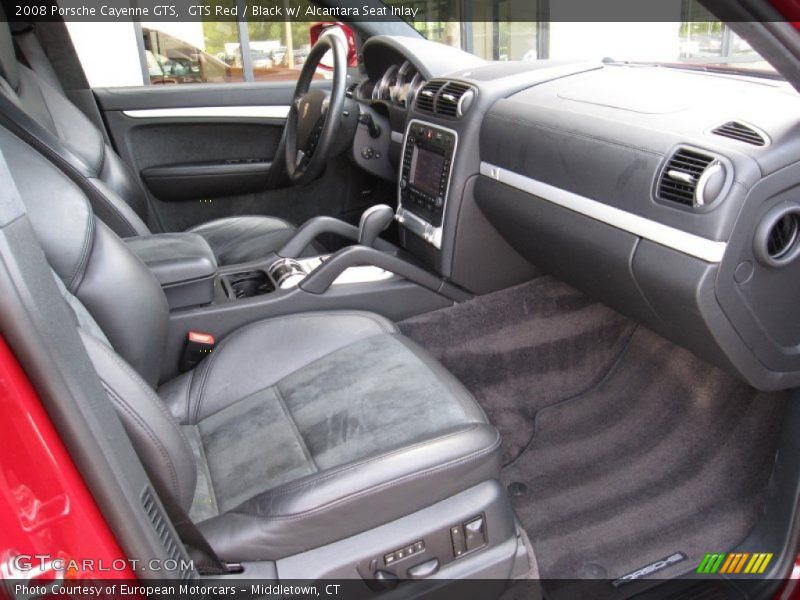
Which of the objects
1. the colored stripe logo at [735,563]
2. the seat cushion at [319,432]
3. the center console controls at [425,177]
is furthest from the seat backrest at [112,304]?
the colored stripe logo at [735,563]

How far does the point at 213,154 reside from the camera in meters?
2.91

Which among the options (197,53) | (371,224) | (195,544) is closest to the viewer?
(195,544)

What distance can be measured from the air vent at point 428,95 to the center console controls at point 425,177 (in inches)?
1.6

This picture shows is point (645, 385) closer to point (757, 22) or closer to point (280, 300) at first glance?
point (280, 300)

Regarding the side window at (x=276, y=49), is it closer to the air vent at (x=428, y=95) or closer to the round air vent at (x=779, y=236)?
the air vent at (x=428, y=95)

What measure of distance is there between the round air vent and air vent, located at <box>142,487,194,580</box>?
0.93 m

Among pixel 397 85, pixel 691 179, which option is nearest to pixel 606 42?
pixel 397 85

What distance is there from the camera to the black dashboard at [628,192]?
44.1 inches

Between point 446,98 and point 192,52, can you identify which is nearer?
point 446,98

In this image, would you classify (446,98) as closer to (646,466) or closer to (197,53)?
(646,466)

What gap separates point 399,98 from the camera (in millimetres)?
2289

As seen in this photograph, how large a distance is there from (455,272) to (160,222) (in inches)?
58.1

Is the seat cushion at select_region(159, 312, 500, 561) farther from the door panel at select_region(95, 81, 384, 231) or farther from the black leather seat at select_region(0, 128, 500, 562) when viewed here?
the door panel at select_region(95, 81, 384, 231)

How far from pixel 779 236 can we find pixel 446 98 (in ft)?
2.99
